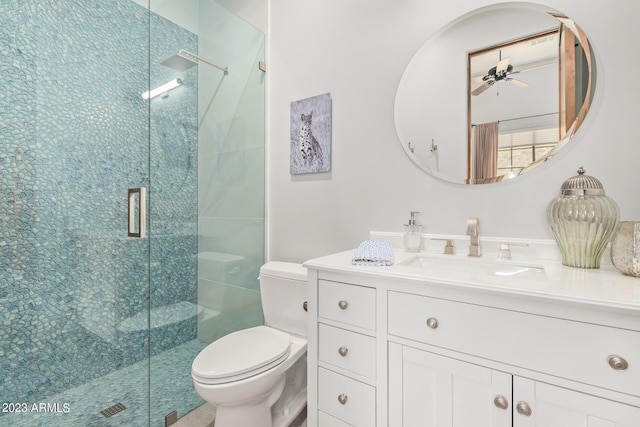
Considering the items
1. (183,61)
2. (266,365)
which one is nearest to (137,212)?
(183,61)

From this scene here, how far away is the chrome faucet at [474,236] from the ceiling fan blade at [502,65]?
2.11 ft

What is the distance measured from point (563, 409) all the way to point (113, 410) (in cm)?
189

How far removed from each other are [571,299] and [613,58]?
936mm

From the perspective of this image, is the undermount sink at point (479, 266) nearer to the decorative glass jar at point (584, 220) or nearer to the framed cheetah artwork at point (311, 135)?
the decorative glass jar at point (584, 220)

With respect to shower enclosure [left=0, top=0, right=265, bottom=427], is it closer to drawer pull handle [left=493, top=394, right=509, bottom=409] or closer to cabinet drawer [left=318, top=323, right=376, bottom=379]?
cabinet drawer [left=318, top=323, right=376, bottom=379]

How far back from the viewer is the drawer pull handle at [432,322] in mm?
899

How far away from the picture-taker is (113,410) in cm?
148

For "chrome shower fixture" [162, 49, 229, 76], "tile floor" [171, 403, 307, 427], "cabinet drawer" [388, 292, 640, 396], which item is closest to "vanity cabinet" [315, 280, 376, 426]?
"cabinet drawer" [388, 292, 640, 396]

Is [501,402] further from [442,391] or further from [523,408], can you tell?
[442,391]

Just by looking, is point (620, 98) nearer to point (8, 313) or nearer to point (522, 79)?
point (522, 79)

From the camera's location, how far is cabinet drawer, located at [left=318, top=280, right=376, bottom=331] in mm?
1028

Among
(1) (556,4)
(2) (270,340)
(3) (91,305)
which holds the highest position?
(1) (556,4)

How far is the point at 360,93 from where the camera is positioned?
1.60 meters

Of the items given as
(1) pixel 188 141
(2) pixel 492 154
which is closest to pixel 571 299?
(2) pixel 492 154
